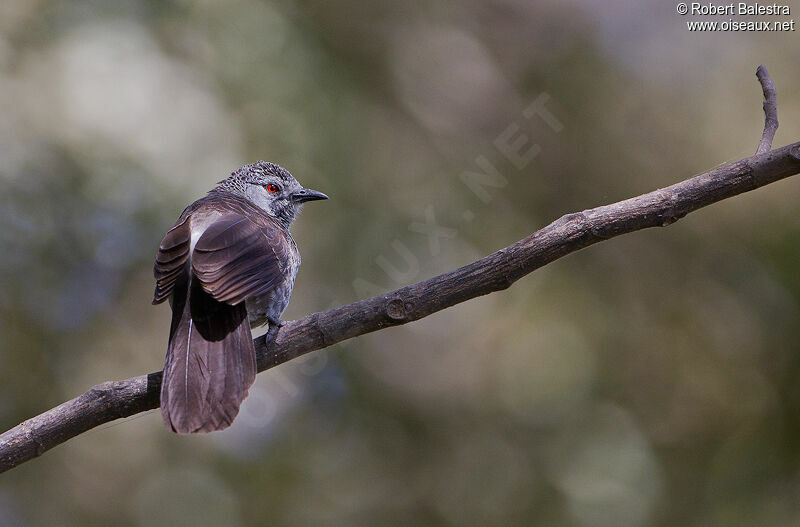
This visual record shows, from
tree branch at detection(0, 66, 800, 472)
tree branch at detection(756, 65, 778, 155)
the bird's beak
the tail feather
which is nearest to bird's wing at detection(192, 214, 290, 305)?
the tail feather

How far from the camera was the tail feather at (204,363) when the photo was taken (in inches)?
111

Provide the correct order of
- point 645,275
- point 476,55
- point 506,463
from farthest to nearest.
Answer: point 476,55, point 645,275, point 506,463

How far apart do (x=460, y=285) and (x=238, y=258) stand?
0.95 meters

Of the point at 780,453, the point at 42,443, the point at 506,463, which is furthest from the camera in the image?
the point at 506,463

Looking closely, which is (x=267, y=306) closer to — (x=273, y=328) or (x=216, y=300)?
(x=273, y=328)

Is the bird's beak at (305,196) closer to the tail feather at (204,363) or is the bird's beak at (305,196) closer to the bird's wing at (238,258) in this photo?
the bird's wing at (238,258)

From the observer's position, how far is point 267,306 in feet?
11.7

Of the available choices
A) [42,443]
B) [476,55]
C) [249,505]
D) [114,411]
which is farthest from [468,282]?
[476,55]

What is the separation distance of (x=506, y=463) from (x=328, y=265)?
1.65m

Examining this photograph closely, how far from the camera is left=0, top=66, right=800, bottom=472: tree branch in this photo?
280 centimetres

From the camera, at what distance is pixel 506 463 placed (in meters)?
4.95

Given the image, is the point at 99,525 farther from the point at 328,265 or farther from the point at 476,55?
the point at 476,55

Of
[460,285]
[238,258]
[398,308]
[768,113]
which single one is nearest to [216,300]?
[238,258]

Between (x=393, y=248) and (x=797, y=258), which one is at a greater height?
(x=393, y=248)
